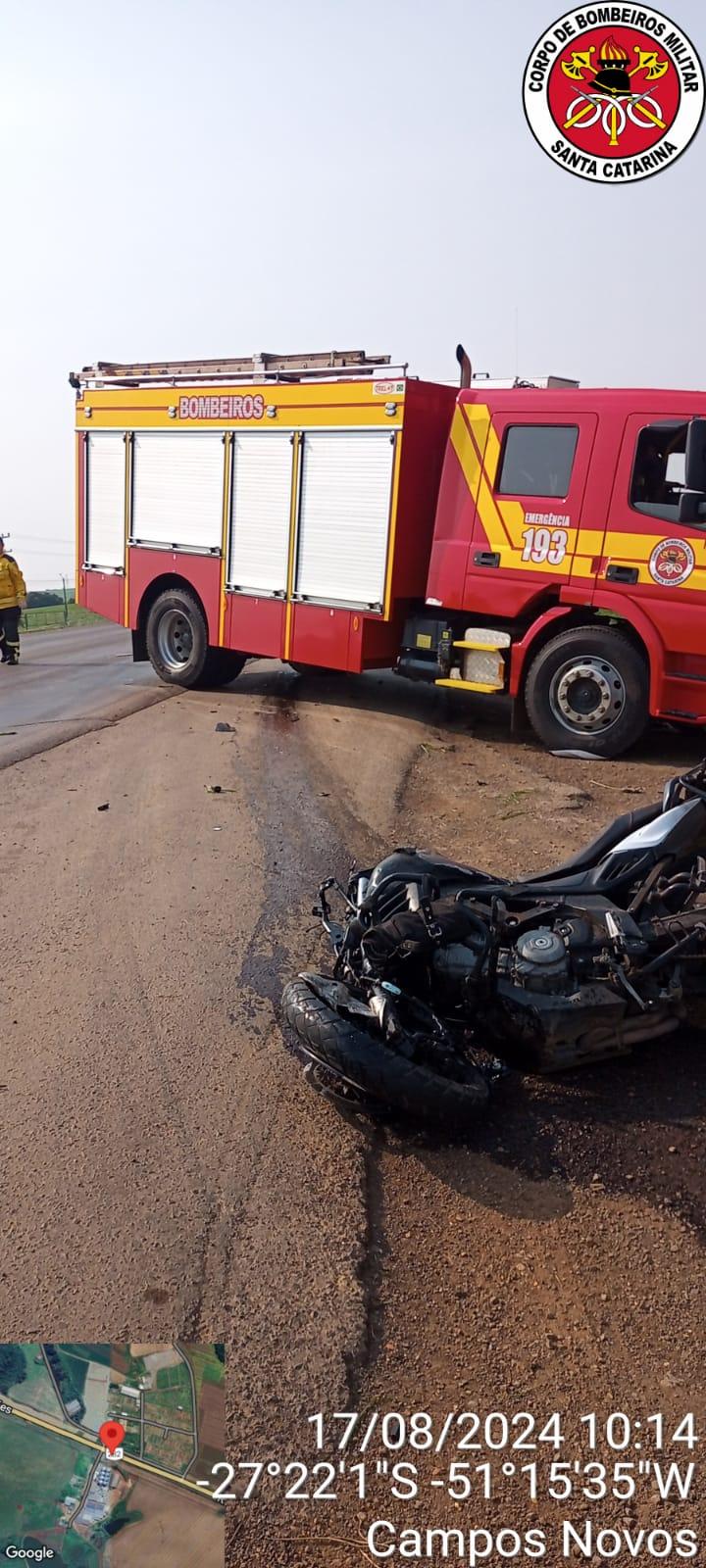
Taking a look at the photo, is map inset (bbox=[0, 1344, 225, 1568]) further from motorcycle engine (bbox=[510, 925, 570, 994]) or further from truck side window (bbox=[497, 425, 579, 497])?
truck side window (bbox=[497, 425, 579, 497])

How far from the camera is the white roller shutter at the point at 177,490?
11062 millimetres

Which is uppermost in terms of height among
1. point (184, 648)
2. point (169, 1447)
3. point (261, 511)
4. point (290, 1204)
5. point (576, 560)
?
point (261, 511)

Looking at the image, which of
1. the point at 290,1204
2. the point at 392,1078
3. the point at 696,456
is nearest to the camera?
the point at 290,1204

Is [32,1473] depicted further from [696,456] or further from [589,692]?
[589,692]

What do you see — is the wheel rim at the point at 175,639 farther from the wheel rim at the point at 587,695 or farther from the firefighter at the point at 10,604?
the wheel rim at the point at 587,695

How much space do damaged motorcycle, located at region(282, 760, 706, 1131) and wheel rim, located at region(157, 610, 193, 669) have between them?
26.5ft

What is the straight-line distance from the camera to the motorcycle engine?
379 centimetres

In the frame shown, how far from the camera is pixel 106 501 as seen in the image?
1234 cm

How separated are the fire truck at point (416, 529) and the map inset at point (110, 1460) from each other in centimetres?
630

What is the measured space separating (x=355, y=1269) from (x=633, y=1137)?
107 centimetres

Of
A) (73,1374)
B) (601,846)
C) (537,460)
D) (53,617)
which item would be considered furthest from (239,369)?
(53,617)

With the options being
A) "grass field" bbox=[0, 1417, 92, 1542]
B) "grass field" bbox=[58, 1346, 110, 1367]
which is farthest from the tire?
"grass field" bbox=[0, 1417, 92, 1542]

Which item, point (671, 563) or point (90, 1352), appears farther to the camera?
point (671, 563)

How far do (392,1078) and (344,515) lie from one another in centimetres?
716
